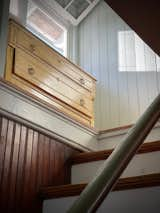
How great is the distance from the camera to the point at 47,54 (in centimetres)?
316

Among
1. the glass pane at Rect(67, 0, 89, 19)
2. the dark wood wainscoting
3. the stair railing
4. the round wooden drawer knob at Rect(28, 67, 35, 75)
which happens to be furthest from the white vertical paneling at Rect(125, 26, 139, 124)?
the stair railing

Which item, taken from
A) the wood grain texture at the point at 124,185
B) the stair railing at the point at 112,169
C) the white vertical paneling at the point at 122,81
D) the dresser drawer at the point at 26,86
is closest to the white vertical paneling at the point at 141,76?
the white vertical paneling at the point at 122,81

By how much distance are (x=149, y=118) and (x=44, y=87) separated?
191cm

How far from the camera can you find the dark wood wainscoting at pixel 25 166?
1.94 metres

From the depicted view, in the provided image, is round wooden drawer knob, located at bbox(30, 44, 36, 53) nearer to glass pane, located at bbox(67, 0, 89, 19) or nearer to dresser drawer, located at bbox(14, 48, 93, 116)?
dresser drawer, located at bbox(14, 48, 93, 116)

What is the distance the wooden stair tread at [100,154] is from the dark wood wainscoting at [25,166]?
132mm

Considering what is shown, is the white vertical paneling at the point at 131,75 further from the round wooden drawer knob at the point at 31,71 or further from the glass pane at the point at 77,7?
the round wooden drawer knob at the point at 31,71

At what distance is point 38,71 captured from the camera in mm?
2980

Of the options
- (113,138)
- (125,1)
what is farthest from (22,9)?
(125,1)

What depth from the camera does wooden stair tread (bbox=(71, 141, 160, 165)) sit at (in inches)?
86.4

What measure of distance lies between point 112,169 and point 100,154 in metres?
1.51

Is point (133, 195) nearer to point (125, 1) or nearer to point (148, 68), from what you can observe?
point (125, 1)

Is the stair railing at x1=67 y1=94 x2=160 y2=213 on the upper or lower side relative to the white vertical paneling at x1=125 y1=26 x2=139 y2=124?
lower

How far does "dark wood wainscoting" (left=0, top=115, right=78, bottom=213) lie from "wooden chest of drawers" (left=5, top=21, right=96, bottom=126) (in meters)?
0.36
